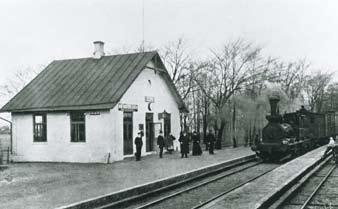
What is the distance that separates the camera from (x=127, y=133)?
2242 cm

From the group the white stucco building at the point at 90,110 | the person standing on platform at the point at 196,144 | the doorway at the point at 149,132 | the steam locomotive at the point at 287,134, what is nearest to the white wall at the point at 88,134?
the white stucco building at the point at 90,110

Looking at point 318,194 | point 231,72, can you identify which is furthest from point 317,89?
point 318,194

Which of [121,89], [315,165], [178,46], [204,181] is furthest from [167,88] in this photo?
[178,46]

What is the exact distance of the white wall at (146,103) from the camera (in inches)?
880

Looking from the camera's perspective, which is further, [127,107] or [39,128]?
[39,128]

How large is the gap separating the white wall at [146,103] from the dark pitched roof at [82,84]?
656 mm

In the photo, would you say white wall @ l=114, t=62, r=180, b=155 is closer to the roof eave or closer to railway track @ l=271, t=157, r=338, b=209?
the roof eave

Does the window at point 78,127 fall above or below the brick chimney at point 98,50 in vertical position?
below

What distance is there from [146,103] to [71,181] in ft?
35.2

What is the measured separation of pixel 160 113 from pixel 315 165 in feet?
32.0

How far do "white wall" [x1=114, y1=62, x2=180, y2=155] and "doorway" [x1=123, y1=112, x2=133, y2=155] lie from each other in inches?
13.3

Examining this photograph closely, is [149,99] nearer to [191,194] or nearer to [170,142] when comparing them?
[170,142]

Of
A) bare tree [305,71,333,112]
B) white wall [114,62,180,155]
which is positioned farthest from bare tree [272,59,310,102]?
white wall [114,62,180,155]

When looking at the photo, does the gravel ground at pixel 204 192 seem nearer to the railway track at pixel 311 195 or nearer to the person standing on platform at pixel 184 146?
the railway track at pixel 311 195
